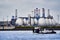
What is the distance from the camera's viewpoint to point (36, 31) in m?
165

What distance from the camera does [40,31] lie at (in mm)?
169500

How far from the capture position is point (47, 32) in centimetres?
16375

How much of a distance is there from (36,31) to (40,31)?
5.19 m

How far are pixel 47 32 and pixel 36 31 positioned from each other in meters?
5.42

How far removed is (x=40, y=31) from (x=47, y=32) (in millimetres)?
6591
